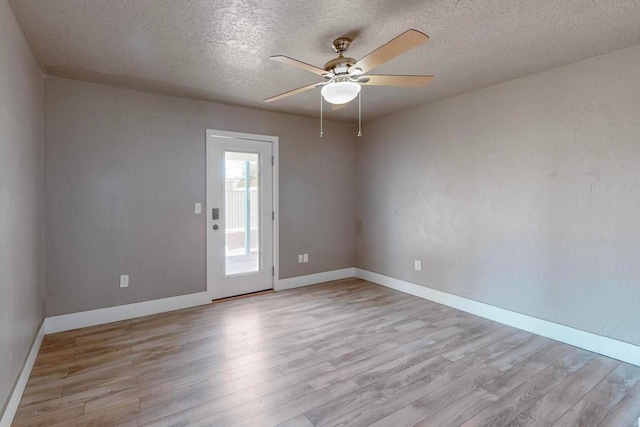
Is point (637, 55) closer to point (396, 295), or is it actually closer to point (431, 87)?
point (431, 87)

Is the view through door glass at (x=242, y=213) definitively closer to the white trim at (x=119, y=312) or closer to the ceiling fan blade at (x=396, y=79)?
the white trim at (x=119, y=312)

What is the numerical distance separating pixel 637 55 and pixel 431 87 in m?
1.60

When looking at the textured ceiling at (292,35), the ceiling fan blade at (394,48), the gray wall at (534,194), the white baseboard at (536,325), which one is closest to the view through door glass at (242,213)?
the textured ceiling at (292,35)

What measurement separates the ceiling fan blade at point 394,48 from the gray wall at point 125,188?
243cm

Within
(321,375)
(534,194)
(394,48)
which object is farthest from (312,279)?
(394,48)

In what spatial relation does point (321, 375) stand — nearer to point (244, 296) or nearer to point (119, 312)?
point (244, 296)

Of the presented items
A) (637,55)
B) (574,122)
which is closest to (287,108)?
(574,122)

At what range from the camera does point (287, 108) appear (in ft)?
13.8

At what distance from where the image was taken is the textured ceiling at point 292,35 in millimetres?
1981

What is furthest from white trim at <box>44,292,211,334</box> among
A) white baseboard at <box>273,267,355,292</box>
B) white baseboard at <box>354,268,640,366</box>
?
white baseboard at <box>354,268,640,366</box>

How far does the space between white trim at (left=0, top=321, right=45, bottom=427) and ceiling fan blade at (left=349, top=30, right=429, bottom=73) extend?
294 cm

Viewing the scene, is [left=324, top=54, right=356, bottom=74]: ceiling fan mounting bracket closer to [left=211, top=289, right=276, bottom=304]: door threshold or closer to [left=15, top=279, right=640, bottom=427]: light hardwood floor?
[left=15, top=279, right=640, bottom=427]: light hardwood floor

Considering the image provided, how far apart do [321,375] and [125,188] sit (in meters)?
2.81

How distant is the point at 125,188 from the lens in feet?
11.3
